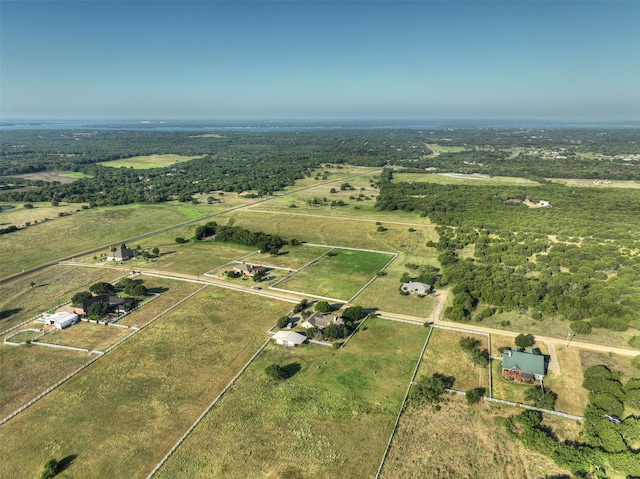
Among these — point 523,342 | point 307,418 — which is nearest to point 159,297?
point 307,418

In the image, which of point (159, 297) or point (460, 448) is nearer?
point (460, 448)

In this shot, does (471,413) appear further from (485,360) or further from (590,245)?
(590,245)

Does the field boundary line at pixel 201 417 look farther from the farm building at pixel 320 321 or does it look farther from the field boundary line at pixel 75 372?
the field boundary line at pixel 75 372

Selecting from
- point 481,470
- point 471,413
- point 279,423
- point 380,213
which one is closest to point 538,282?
point 471,413

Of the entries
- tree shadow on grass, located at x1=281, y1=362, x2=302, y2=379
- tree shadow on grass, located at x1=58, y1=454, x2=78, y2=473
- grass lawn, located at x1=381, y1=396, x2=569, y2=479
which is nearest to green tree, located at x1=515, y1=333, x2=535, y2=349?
grass lawn, located at x1=381, y1=396, x2=569, y2=479

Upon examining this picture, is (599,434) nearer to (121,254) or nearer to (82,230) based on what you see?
(121,254)

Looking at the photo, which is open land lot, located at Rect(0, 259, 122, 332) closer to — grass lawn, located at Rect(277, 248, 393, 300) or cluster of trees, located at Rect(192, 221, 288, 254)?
cluster of trees, located at Rect(192, 221, 288, 254)
